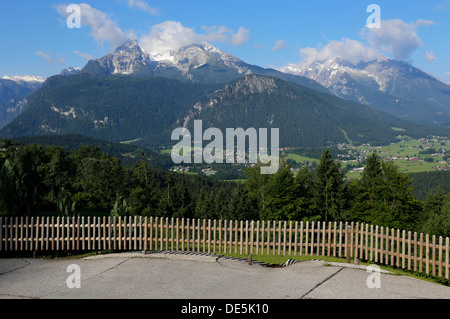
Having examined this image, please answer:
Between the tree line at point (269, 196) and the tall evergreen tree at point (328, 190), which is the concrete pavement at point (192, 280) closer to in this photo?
the tree line at point (269, 196)

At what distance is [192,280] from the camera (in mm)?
12531

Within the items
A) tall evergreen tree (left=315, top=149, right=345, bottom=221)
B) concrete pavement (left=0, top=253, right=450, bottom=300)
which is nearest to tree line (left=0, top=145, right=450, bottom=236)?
tall evergreen tree (left=315, top=149, right=345, bottom=221)

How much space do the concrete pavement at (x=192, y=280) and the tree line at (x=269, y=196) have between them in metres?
5.68

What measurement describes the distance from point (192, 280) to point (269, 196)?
34.2 m

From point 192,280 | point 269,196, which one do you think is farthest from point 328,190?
point 192,280

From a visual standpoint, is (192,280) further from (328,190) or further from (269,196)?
(328,190)

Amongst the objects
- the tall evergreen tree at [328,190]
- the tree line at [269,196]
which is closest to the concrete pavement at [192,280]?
the tree line at [269,196]

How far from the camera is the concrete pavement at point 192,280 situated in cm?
1116

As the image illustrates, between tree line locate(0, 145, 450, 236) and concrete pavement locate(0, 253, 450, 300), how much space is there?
18.6 ft

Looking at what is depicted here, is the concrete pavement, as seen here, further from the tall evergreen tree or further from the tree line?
the tall evergreen tree
